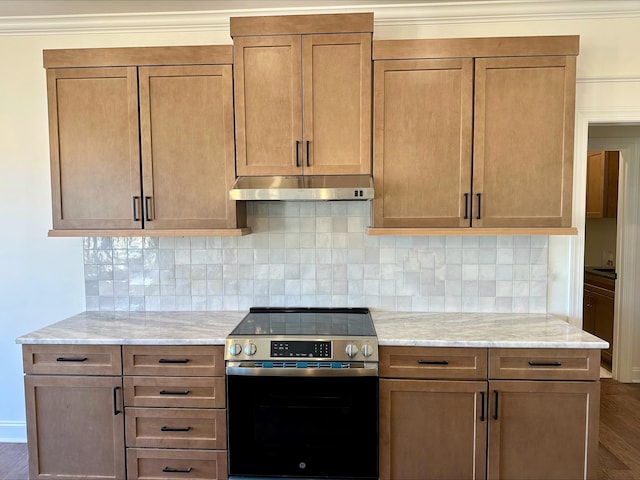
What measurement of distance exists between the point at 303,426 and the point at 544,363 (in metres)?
1.20

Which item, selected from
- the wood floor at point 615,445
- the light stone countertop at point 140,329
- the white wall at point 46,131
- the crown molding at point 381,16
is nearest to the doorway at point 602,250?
the wood floor at point 615,445

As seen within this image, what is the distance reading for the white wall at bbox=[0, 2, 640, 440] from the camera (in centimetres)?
243

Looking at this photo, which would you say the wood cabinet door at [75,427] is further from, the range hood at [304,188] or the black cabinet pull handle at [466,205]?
the black cabinet pull handle at [466,205]

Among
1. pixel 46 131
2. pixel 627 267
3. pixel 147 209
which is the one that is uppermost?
pixel 46 131

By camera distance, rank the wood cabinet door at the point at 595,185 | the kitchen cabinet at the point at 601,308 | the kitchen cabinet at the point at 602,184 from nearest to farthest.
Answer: the kitchen cabinet at the point at 601,308 → the kitchen cabinet at the point at 602,184 → the wood cabinet door at the point at 595,185

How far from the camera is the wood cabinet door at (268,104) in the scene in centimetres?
217

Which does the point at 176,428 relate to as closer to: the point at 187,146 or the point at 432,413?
the point at 432,413

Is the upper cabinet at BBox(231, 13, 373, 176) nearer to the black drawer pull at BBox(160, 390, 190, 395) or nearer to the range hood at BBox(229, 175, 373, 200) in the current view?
the range hood at BBox(229, 175, 373, 200)

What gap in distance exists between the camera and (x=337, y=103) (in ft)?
7.13

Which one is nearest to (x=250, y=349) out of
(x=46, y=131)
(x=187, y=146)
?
(x=187, y=146)

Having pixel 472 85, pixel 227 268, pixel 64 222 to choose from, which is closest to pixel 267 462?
pixel 227 268

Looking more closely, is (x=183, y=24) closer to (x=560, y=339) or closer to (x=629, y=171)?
(x=560, y=339)

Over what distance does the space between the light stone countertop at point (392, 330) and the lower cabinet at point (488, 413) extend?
0.16ft

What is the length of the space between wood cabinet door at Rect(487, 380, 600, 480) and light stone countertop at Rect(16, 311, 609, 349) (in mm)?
211
